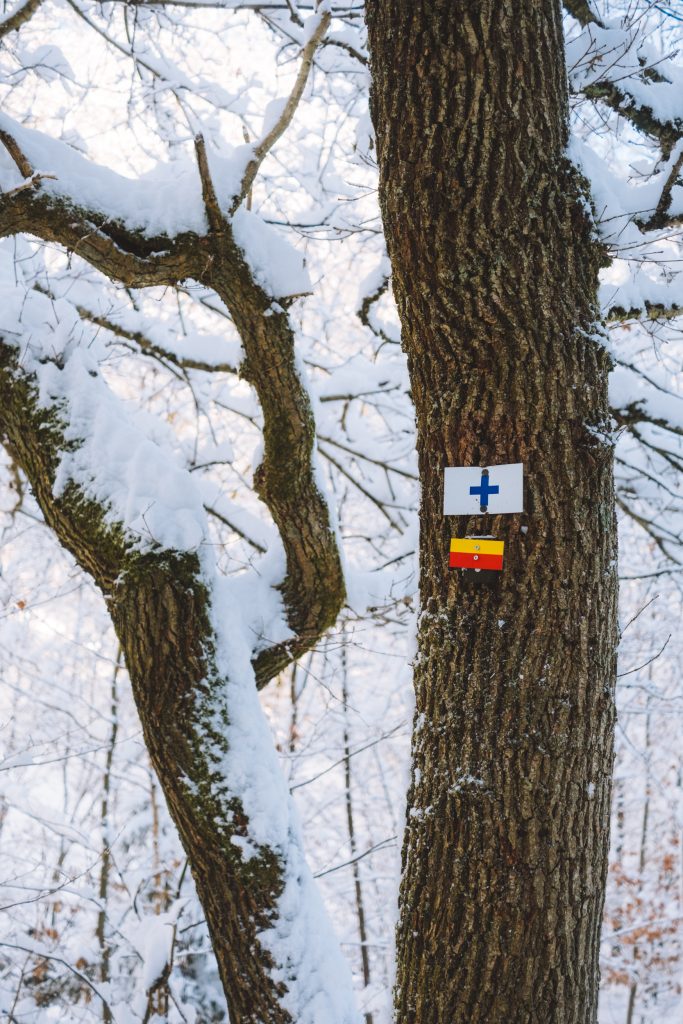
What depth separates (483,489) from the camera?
5.42 feet

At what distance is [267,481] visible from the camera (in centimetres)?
281

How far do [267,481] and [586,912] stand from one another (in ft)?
5.93

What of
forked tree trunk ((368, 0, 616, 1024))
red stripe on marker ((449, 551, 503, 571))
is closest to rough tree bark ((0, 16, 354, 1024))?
forked tree trunk ((368, 0, 616, 1024))

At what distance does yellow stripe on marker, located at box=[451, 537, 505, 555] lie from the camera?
64.0 inches

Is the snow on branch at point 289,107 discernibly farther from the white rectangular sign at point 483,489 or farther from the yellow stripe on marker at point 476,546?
the yellow stripe on marker at point 476,546

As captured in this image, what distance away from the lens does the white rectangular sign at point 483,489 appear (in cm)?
161

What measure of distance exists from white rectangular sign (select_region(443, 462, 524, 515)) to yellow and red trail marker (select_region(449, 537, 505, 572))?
0.22 ft

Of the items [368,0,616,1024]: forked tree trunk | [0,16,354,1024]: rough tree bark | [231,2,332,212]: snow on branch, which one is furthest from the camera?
[231,2,332,212]: snow on branch

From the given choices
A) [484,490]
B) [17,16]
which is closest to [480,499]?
[484,490]

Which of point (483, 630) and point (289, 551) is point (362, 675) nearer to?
point (289, 551)

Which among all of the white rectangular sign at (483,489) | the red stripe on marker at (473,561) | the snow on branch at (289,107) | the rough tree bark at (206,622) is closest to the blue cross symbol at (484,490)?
the white rectangular sign at (483,489)

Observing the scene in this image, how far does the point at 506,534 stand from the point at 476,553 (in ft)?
0.27

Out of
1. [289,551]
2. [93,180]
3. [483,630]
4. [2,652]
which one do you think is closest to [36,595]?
[2,652]

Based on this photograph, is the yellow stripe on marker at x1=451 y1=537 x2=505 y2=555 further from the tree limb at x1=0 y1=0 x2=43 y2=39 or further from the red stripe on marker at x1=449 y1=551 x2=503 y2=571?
the tree limb at x1=0 y1=0 x2=43 y2=39
